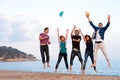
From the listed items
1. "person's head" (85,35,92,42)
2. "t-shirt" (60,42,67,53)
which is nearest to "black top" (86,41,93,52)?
"person's head" (85,35,92,42)

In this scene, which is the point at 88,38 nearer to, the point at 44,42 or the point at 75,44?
the point at 75,44

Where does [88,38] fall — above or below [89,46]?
above

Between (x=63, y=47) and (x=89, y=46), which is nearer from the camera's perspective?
(x=89, y=46)

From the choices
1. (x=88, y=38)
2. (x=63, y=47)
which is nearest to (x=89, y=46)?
(x=88, y=38)

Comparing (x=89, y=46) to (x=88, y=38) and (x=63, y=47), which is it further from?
(x=63, y=47)

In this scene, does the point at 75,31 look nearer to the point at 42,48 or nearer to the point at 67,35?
the point at 67,35

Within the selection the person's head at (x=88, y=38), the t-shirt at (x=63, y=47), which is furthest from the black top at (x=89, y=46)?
the t-shirt at (x=63, y=47)

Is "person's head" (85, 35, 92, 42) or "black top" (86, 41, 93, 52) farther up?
"person's head" (85, 35, 92, 42)

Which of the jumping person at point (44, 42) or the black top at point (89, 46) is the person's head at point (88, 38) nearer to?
the black top at point (89, 46)

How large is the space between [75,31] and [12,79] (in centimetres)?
486

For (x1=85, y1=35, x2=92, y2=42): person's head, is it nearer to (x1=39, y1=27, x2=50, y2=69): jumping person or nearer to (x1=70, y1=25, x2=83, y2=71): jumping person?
(x1=70, y1=25, x2=83, y2=71): jumping person

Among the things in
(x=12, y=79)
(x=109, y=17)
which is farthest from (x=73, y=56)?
(x=12, y=79)

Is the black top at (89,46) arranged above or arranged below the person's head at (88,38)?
below

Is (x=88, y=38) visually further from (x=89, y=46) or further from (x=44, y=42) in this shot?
(x=44, y=42)
